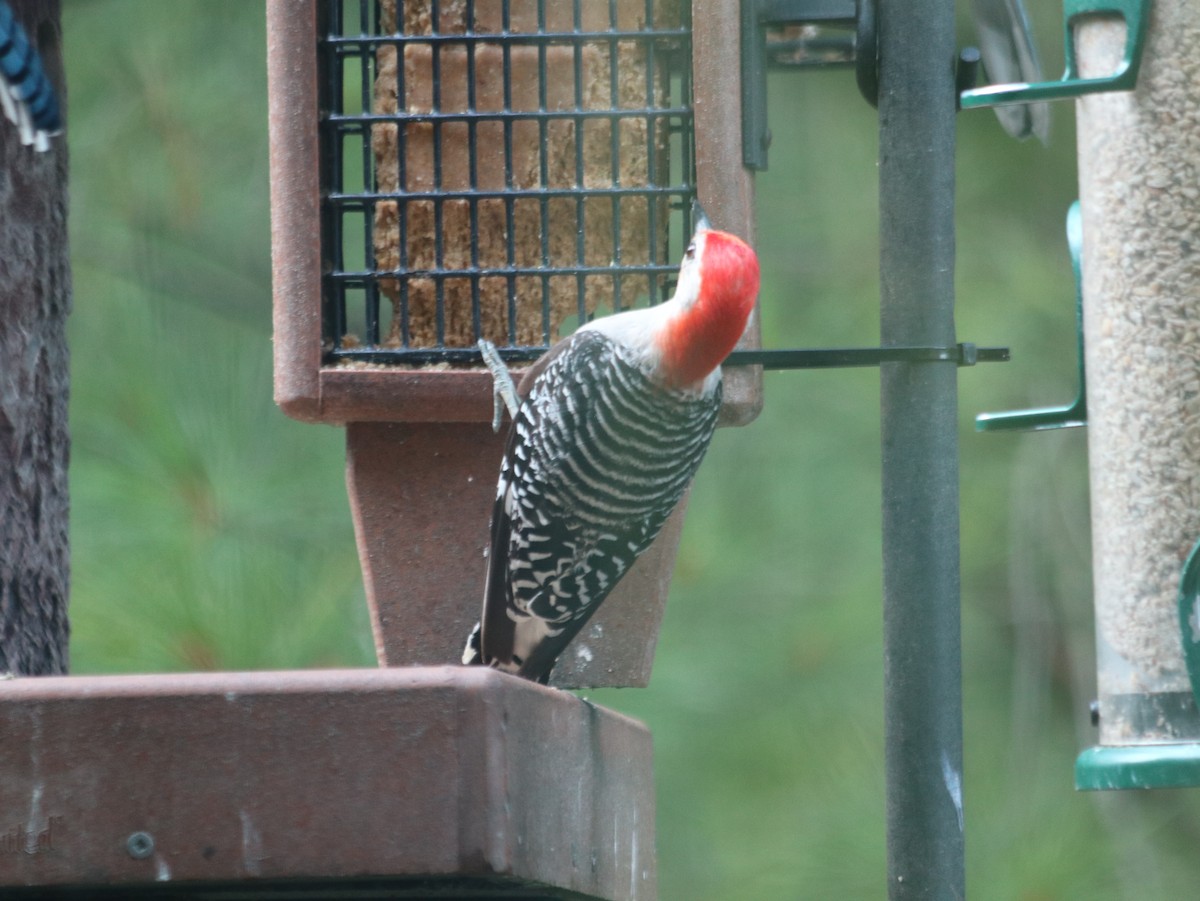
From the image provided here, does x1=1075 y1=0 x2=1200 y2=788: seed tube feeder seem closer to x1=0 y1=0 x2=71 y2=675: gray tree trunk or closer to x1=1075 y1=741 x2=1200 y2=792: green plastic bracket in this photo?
x1=1075 y1=741 x2=1200 y2=792: green plastic bracket

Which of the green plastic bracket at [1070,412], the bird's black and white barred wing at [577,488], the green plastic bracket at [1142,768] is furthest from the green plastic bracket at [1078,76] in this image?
the green plastic bracket at [1142,768]

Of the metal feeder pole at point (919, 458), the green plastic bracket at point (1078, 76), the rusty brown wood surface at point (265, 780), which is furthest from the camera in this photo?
the green plastic bracket at point (1078, 76)

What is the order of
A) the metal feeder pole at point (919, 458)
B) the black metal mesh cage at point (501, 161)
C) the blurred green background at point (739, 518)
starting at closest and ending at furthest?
the metal feeder pole at point (919, 458) < the black metal mesh cage at point (501, 161) < the blurred green background at point (739, 518)

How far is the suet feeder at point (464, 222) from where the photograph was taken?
6.56 ft

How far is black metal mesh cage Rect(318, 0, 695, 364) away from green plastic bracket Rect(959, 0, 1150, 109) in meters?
0.42

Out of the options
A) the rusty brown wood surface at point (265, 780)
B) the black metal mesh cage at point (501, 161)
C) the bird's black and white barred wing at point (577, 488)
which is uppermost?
the black metal mesh cage at point (501, 161)

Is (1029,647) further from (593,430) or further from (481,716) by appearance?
(481,716)

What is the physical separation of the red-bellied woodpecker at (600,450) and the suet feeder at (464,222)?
47 mm

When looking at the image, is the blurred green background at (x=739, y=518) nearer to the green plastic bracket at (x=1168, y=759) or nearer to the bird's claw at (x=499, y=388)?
the bird's claw at (x=499, y=388)

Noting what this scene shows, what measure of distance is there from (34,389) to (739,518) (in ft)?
4.69

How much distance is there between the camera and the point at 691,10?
2025mm

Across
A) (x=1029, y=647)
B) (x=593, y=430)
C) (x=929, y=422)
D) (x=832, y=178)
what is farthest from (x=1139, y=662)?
(x=832, y=178)

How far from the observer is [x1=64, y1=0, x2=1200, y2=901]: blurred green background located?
2.90 m

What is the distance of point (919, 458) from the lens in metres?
1.69
